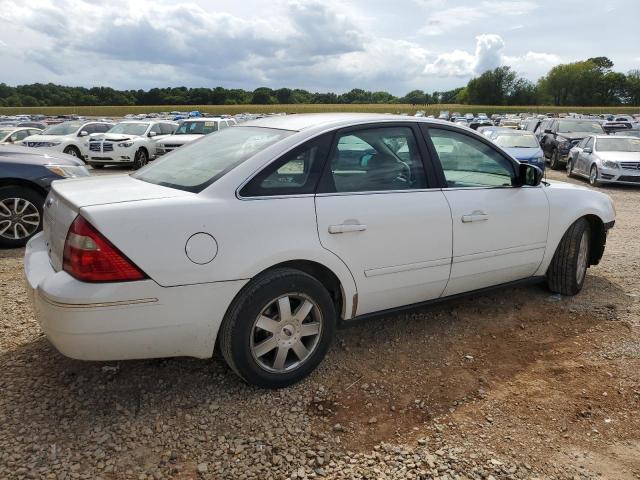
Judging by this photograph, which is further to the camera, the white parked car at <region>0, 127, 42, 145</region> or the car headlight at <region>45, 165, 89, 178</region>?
the white parked car at <region>0, 127, 42, 145</region>

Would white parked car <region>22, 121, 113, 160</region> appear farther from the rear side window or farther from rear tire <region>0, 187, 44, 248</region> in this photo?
the rear side window

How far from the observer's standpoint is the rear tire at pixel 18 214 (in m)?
6.20

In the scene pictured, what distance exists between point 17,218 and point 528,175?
5696 mm

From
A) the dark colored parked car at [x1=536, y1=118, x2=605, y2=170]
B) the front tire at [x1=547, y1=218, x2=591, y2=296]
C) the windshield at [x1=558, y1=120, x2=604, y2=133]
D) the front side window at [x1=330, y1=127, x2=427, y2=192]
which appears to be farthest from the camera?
the windshield at [x1=558, y1=120, x2=604, y2=133]

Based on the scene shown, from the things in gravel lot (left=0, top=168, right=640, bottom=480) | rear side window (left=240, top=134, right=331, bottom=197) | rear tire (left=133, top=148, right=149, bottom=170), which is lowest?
gravel lot (left=0, top=168, right=640, bottom=480)

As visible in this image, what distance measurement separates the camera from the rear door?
10.4 ft

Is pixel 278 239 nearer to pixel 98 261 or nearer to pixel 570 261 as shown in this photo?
pixel 98 261

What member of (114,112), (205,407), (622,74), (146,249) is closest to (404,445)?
(205,407)

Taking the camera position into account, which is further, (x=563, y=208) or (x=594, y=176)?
(x=594, y=176)

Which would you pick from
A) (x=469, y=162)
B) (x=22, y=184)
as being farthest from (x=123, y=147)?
(x=469, y=162)

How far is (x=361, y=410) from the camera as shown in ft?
9.73

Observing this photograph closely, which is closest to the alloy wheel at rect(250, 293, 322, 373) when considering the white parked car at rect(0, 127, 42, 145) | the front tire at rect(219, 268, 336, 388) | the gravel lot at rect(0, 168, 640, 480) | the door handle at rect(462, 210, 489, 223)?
the front tire at rect(219, 268, 336, 388)

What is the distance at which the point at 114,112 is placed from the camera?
8450cm

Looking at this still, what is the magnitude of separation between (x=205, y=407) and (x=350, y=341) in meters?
1.25
